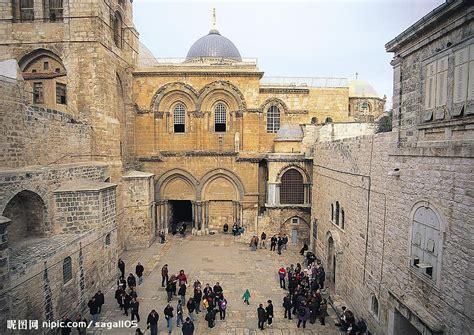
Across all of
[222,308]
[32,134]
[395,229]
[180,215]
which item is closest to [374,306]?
[395,229]

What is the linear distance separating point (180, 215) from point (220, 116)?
27.8 feet

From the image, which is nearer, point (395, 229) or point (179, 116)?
point (395, 229)

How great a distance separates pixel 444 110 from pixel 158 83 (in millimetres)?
17165

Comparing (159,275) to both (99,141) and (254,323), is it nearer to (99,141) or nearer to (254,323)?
(254,323)

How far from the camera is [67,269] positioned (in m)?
9.90

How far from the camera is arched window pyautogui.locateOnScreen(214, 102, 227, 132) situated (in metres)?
20.6

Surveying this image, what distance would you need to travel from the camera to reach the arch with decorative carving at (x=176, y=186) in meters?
20.2

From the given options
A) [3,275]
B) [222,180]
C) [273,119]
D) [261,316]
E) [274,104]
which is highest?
[274,104]

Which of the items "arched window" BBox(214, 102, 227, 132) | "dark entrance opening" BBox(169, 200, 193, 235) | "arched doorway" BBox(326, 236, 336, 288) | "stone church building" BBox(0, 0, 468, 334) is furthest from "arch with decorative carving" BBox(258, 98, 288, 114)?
"arched doorway" BBox(326, 236, 336, 288)

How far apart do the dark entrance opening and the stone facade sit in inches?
539

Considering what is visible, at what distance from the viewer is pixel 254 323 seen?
10398 millimetres

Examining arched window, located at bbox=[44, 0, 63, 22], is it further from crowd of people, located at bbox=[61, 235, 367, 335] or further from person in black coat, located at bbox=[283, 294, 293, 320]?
person in black coat, located at bbox=[283, 294, 293, 320]

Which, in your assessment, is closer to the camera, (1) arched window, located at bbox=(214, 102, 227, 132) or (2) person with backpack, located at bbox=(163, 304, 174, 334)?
(2) person with backpack, located at bbox=(163, 304, 174, 334)

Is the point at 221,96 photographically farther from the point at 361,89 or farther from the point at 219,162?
the point at 361,89
